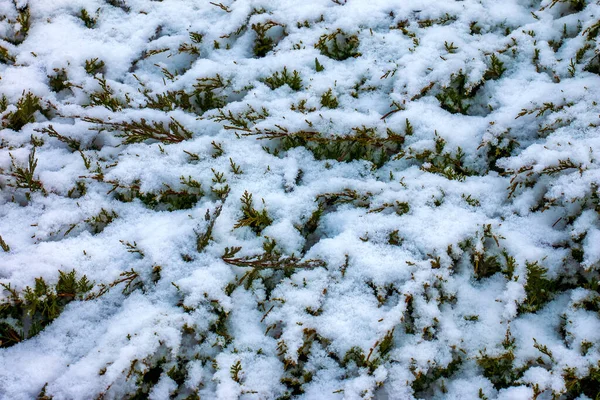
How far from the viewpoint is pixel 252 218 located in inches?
126

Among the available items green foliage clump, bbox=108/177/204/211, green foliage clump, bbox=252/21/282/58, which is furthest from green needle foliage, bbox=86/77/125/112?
green foliage clump, bbox=252/21/282/58

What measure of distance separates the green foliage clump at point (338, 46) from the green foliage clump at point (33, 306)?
9.70 ft

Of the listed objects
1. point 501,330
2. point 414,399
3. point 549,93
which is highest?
point 549,93

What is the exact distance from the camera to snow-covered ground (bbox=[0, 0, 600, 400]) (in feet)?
8.70

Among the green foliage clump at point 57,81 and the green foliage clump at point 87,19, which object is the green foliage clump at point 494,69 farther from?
the green foliage clump at point 87,19

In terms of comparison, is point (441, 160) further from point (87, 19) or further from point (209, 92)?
point (87, 19)

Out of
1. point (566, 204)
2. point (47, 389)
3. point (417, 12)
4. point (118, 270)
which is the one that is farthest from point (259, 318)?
point (417, 12)

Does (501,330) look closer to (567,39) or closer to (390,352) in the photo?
(390,352)

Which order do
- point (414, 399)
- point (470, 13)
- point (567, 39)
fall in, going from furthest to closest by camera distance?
point (470, 13)
point (567, 39)
point (414, 399)

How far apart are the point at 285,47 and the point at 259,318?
2.73 metres

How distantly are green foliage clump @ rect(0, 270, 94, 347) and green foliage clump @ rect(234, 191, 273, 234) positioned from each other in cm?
117

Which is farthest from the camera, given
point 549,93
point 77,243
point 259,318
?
point 549,93

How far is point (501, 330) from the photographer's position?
269cm

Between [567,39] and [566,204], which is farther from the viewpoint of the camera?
[567,39]
